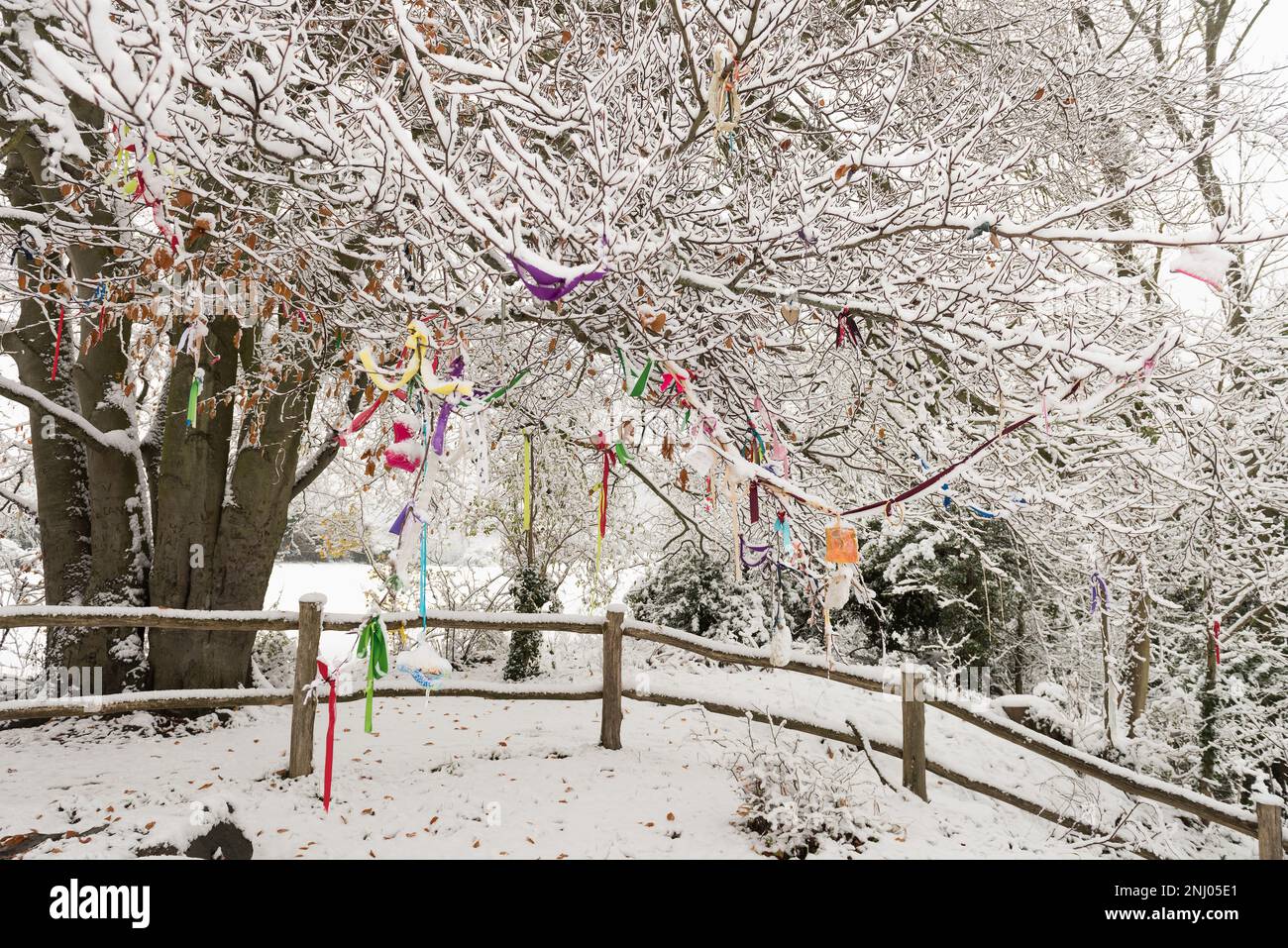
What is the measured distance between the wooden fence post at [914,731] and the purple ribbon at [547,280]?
3.98 m

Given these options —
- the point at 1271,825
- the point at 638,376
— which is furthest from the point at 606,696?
the point at 1271,825

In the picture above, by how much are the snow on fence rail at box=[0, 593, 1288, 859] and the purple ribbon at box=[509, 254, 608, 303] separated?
310cm

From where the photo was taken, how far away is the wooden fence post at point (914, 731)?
5008 mm

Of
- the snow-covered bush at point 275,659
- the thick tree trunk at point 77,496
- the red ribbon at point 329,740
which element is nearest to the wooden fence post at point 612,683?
the red ribbon at point 329,740

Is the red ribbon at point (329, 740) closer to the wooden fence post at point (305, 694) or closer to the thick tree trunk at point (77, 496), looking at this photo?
the wooden fence post at point (305, 694)

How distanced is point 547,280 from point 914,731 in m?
4.35

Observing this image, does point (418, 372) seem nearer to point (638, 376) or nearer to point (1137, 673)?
point (638, 376)

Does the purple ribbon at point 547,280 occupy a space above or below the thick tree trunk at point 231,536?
above

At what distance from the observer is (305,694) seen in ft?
15.2

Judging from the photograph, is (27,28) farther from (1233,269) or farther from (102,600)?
(1233,269)

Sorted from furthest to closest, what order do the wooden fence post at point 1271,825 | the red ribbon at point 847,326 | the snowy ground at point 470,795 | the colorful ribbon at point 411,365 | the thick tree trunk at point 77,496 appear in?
the thick tree trunk at point 77,496
the wooden fence post at point 1271,825
the snowy ground at point 470,795
the red ribbon at point 847,326
the colorful ribbon at point 411,365
